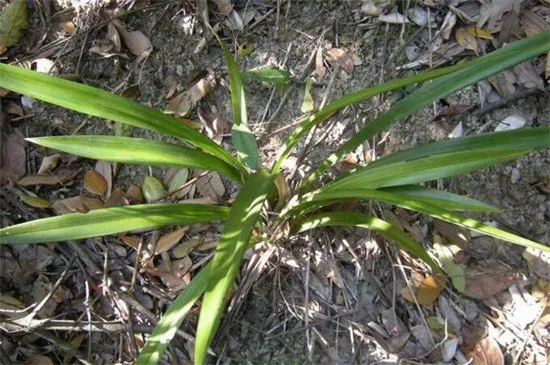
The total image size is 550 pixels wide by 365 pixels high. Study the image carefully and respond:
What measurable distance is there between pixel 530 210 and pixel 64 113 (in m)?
1.14

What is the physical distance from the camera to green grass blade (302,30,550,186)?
3.20ft

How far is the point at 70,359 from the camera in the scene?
1.18 m

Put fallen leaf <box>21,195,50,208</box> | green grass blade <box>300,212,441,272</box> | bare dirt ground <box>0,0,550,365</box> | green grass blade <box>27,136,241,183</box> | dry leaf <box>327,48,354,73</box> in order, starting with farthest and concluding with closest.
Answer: dry leaf <box>327,48,354,73</box> < fallen leaf <box>21,195,50,208</box> < bare dirt ground <box>0,0,550,365</box> < green grass blade <box>300,212,441,272</box> < green grass blade <box>27,136,241,183</box>

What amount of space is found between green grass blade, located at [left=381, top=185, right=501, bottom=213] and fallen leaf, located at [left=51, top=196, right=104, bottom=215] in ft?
2.24

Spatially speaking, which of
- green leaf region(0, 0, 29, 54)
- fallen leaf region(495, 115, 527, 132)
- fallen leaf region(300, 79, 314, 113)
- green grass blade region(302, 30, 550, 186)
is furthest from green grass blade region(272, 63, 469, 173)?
green leaf region(0, 0, 29, 54)

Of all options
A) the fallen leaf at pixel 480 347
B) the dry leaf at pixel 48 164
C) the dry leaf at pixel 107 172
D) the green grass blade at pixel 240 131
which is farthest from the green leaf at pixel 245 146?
the fallen leaf at pixel 480 347

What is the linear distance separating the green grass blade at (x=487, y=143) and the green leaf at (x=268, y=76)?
1.18 feet

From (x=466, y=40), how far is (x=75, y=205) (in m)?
1.03

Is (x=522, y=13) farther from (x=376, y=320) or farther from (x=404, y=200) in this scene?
(x=376, y=320)

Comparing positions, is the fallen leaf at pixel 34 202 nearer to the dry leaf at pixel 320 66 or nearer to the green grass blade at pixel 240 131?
the green grass blade at pixel 240 131

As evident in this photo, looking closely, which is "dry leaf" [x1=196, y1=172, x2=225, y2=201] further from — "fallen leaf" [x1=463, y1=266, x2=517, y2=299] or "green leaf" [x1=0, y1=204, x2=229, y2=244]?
"fallen leaf" [x1=463, y1=266, x2=517, y2=299]

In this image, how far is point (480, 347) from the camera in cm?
116

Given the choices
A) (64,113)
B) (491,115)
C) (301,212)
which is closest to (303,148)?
(301,212)

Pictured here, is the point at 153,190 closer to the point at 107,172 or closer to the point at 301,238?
the point at 107,172
